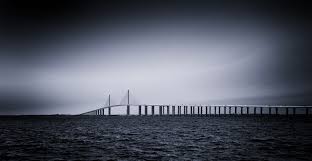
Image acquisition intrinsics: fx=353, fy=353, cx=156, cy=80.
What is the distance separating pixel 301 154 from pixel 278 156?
310 centimetres

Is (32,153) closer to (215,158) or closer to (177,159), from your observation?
(177,159)

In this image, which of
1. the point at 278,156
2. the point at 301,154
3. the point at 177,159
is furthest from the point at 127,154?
the point at 301,154

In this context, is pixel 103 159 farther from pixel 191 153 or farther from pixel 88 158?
pixel 191 153

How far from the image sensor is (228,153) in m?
35.8

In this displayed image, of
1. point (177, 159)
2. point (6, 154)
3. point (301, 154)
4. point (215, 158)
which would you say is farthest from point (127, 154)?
point (301, 154)

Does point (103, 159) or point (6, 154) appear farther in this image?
point (6, 154)

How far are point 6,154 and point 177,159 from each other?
16768 mm

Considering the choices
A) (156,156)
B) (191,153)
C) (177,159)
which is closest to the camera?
(177,159)

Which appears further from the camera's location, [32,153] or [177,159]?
[32,153]

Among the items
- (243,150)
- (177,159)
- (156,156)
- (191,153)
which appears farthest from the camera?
(243,150)

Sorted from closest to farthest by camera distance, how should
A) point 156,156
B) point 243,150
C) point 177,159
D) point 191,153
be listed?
point 177,159 < point 156,156 < point 191,153 < point 243,150

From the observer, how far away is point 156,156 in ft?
109

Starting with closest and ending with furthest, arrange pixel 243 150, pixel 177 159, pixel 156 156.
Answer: pixel 177 159, pixel 156 156, pixel 243 150

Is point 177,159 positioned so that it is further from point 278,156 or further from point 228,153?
point 278,156
